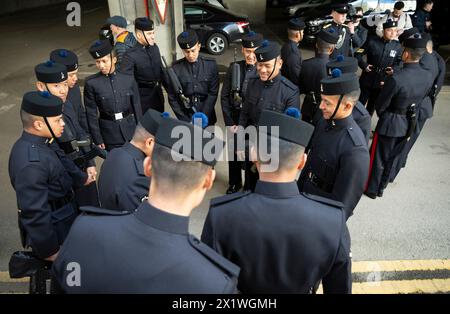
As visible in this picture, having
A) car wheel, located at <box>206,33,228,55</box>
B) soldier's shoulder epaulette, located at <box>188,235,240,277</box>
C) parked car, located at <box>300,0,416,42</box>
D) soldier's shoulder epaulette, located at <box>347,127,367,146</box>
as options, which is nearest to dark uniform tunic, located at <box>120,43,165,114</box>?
soldier's shoulder epaulette, located at <box>347,127,367,146</box>

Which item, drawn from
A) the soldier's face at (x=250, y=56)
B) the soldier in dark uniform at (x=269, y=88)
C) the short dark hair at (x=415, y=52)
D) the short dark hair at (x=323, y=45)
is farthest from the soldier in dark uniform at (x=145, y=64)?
the short dark hair at (x=415, y=52)

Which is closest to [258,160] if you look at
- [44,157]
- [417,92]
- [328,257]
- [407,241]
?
[328,257]

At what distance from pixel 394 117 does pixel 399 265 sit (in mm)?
1637

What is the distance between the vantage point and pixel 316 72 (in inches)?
179

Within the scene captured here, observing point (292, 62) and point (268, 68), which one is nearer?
point (268, 68)

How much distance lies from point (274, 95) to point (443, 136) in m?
3.81

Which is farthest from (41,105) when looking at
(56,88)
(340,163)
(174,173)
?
(340,163)

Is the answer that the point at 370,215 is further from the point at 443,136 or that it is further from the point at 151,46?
the point at 151,46

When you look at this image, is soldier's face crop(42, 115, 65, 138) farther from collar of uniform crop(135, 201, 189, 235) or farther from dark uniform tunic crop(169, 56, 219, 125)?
dark uniform tunic crop(169, 56, 219, 125)

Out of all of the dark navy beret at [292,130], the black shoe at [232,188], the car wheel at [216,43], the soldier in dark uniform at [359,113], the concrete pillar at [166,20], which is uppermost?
the dark navy beret at [292,130]

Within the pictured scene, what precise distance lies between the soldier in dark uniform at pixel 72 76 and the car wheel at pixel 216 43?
292 inches

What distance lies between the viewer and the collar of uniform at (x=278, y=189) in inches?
70.1

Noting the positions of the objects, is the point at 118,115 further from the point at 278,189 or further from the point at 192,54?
the point at 278,189

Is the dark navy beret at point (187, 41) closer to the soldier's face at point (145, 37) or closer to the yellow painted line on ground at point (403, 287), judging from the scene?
the soldier's face at point (145, 37)
